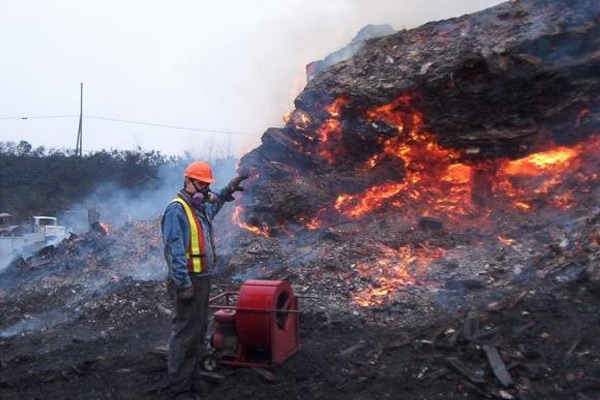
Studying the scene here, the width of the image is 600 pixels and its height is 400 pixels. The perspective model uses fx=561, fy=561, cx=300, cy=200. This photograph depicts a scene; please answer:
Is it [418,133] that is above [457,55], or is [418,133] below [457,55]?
below

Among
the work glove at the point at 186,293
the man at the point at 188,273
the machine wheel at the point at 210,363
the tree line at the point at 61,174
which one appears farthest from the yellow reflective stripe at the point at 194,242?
Result: the tree line at the point at 61,174

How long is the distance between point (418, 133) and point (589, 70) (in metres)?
3.13

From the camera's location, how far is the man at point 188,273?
201 inches

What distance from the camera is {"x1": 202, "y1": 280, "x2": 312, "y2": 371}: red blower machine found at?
17.4 ft

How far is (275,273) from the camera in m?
9.00

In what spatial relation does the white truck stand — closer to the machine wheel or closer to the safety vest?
the machine wheel

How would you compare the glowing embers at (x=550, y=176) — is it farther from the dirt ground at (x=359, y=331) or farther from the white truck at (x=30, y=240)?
the white truck at (x=30, y=240)

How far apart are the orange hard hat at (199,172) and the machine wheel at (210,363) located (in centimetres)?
173

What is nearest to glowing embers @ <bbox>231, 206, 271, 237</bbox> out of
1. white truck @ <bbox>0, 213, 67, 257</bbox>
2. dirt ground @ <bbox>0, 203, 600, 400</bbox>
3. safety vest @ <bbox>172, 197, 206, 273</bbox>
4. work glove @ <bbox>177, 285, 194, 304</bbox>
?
dirt ground @ <bbox>0, 203, 600, 400</bbox>

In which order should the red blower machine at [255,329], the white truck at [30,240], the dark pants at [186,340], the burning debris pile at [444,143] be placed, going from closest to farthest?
the dark pants at [186,340] → the red blower machine at [255,329] → the burning debris pile at [444,143] → the white truck at [30,240]

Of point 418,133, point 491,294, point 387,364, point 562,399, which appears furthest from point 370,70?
point 562,399

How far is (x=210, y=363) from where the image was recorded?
5492 millimetres

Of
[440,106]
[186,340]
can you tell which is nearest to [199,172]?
[186,340]

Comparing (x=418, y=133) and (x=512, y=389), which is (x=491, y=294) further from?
(x=418, y=133)
